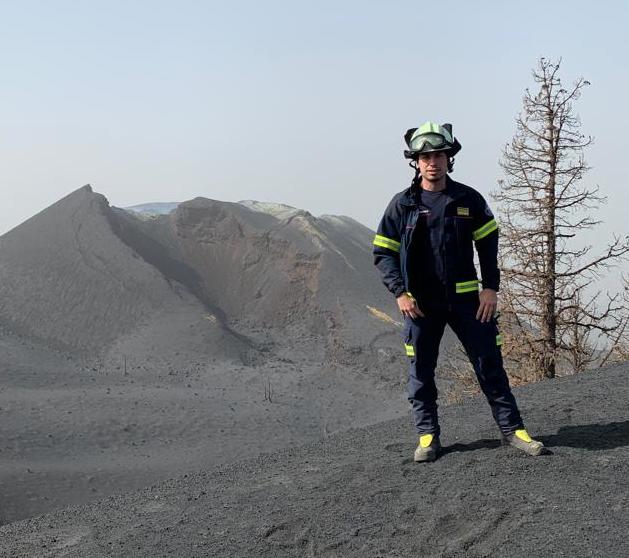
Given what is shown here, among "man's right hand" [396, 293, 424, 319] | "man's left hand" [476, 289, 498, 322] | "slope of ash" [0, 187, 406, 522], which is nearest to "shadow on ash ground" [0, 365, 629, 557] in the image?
"man's left hand" [476, 289, 498, 322]

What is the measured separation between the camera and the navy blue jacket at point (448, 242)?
175 inches

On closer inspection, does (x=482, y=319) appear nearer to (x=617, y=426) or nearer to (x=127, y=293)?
(x=617, y=426)

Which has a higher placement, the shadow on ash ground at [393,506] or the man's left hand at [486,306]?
the man's left hand at [486,306]

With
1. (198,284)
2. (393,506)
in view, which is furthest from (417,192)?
(198,284)

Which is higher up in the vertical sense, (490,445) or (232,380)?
(490,445)

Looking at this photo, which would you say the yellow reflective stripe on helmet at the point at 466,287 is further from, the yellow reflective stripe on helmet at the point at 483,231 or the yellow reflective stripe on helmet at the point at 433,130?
the yellow reflective stripe on helmet at the point at 433,130

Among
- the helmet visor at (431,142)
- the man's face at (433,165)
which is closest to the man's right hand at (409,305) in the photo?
the man's face at (433,165)

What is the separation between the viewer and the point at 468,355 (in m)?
4.63

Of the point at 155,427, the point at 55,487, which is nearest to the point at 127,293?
the point at 155,427

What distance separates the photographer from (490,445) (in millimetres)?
5055

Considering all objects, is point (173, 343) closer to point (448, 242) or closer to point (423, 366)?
point (423, 366)

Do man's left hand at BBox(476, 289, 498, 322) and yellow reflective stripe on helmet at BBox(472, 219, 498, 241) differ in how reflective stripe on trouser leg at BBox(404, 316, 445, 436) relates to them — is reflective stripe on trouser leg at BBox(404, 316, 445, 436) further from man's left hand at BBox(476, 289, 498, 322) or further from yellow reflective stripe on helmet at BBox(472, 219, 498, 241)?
yellow reflective stripe on helmet at BBox(472, 219, 498, 241)

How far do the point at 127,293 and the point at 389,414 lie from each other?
18.0 metres

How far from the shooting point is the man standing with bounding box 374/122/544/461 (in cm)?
444
